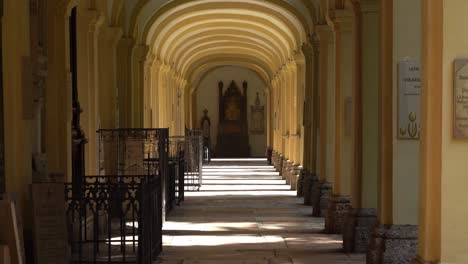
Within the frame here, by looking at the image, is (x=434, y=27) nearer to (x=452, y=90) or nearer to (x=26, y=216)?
(x=452, y=90)

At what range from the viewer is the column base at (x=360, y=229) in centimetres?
1180

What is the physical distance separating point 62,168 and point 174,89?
21.0m

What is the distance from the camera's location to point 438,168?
24.0ft

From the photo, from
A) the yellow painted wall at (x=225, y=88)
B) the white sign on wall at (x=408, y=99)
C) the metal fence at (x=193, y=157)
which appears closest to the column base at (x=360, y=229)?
the white sign on wall at (x=408, y=99)

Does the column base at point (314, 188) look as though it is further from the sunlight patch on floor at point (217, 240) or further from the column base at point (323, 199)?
the sunlight patch on floor at point (217, 240)

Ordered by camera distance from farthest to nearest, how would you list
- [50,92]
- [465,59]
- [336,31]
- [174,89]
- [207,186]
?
[174,89], [207,186], [336,31], [50,92], [465,59]

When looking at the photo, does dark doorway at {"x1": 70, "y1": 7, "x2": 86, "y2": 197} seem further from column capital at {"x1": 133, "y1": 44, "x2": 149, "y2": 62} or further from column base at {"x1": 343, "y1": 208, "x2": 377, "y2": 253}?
column capital at {"x1": 133, "y1": 44, "x2": 149, "y2": 62}

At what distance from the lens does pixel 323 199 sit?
16734mm

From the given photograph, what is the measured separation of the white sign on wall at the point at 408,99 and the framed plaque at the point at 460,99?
7.56 ft

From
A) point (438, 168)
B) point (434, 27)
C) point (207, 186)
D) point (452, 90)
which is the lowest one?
point (207, 186)

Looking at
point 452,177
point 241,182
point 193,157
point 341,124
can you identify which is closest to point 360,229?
point 341,124

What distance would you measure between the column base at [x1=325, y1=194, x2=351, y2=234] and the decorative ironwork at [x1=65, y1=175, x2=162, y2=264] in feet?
10.4

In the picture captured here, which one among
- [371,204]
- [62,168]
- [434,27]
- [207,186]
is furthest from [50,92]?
[207,186]

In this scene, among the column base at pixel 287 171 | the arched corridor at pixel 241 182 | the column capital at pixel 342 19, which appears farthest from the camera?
the column base at pixel 287 171
